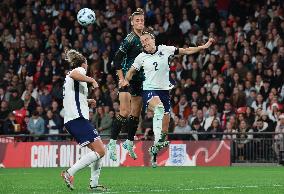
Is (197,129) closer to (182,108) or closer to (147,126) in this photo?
(182,108)

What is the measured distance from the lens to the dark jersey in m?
16.4

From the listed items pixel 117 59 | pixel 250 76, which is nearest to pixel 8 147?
pixel 250 76

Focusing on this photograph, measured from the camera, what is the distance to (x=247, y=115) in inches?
935

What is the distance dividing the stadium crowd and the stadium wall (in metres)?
0.38

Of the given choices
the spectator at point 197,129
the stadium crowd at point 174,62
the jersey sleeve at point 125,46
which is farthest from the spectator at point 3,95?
the jersey sleeve at point 125,46

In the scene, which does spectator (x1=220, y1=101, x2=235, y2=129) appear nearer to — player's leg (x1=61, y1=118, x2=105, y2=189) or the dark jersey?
the dark jersey

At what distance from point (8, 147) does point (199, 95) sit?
6.08 m

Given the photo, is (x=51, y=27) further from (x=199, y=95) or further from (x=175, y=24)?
(x=199, y=95)

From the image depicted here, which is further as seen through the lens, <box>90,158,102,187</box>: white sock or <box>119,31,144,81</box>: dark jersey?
<box>119,31,144,81</box>: dark jersey

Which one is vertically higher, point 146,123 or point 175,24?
point 175,24

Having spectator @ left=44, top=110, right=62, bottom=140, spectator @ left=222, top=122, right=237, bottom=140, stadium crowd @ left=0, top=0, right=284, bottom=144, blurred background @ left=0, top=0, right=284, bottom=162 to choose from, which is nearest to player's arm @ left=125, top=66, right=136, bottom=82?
stadium crowd @ left=0, top=0, right=284, bottom=144

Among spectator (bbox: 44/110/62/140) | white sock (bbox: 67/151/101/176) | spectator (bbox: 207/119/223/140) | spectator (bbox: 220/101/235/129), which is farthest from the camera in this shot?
spectator (bbox: 44/110/62/140)

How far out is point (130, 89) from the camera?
16656 mm

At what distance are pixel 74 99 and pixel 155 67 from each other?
3.04 m
